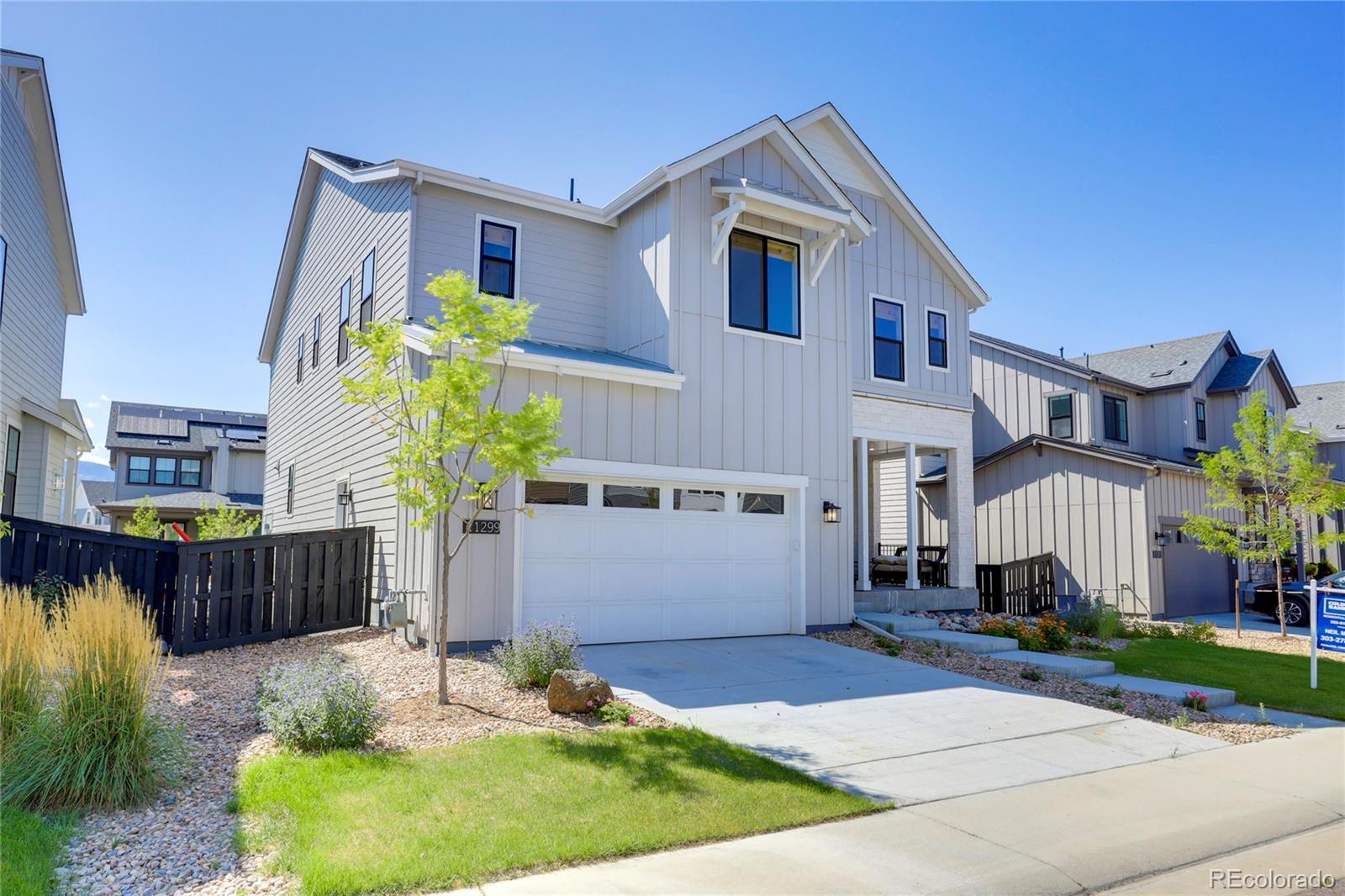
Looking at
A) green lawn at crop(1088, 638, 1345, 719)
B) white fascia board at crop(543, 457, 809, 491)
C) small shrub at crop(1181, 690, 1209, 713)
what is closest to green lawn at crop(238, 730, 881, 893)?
white fascia board at crop(543, 457, 809, 491)

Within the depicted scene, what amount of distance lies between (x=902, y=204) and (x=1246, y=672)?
10378mm

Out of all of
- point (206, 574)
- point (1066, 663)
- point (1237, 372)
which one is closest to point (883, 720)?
point (1066, 663)

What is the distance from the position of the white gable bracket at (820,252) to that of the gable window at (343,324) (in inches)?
326

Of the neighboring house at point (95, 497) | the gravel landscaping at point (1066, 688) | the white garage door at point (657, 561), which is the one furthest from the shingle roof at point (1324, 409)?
the neighboring house at point (95, 497)

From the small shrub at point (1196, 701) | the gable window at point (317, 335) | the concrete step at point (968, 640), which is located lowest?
the small shrub at point (1196, 701)

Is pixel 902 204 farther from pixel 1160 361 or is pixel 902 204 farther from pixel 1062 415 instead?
pixel 1160 361

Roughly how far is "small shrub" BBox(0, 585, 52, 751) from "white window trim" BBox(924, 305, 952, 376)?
611 inches

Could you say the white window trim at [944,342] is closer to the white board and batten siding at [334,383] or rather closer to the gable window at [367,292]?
the white board and batten siding at [334,383]

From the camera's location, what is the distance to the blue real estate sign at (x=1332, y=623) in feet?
35.5

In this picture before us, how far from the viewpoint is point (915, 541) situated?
674 inches

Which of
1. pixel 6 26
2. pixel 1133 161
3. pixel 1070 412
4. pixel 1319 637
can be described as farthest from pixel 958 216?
pixel 6 26

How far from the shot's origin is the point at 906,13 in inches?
466

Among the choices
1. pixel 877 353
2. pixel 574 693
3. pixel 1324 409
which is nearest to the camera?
pixel 574 693

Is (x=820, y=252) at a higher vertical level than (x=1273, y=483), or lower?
higher
